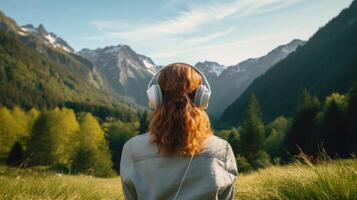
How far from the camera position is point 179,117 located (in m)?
3.34

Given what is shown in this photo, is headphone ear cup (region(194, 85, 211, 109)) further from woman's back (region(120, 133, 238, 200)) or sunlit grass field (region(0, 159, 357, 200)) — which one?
sunlit grass field (region(0, 159, 357, 200))

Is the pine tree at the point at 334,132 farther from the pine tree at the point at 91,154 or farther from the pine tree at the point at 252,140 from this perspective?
the pine tree at the point at 91,154

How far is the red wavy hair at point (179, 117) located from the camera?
3.27 metres

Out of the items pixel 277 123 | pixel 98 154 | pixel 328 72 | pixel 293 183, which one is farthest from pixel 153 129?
pixel 328 72

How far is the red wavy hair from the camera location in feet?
10.7

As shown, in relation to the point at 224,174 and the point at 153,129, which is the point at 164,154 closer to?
the point at 153,129

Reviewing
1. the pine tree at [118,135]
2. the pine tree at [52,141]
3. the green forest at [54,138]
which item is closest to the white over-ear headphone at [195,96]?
the green forest at [54,138]

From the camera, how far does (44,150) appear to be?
60125mm

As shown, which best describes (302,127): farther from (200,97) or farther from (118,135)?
(118,135)

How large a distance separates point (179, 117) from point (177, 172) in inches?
16.9

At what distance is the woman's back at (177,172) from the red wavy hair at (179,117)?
76 millimetres

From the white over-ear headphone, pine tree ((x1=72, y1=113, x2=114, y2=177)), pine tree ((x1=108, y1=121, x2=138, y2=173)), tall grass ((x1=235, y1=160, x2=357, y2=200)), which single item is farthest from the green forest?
the white over-ear headphone

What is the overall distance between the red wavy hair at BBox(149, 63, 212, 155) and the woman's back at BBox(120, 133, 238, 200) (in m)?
0.08

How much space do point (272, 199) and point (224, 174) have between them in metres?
2.51
